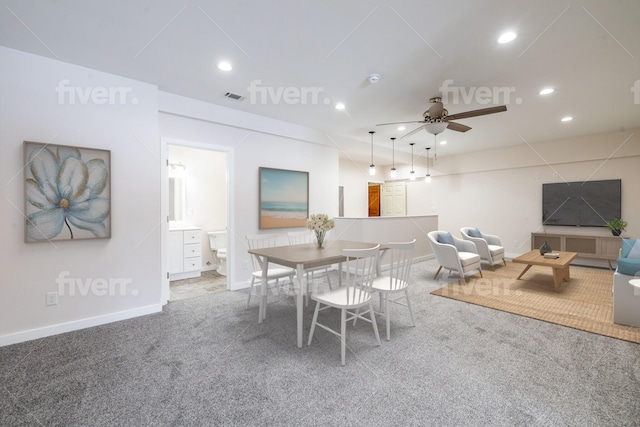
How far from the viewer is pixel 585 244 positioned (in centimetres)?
588

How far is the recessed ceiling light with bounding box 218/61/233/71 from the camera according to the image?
9.55 feet

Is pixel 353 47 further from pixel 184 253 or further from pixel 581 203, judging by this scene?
pixel 581 203

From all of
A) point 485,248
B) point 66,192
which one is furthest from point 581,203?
point 66,192

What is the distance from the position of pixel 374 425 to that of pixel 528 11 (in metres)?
3.06

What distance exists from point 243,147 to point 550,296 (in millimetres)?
4852

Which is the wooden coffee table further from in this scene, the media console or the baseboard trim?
the baseboard trim

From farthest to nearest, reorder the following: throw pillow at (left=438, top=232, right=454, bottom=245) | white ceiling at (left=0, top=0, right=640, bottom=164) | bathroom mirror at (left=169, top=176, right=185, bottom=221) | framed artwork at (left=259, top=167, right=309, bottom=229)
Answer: bathroom mirror at (left=169, top=176, right=185, bottom=221) → throw pillow at (left=438, top=232, right=454, bottom=245) → framed artwork at (left=259, top=167, right=309, bottom=229) → white ceiling at (left=0, top=0, right=640, bottom=164)

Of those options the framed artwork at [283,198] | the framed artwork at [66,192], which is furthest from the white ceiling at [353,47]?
the framed artwork at [283,198]

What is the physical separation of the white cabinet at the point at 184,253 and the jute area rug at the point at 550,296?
13.1ft

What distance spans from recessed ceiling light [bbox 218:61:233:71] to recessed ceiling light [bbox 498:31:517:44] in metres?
2.56

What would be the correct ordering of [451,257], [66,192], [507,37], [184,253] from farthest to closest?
[184,253], [451,257], [66,192], [507,37]

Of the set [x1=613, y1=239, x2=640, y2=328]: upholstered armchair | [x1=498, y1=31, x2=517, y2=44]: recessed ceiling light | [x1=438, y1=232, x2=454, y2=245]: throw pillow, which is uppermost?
[x1=498, y1=31, x2=517, y2=44]: recessed ceiling light

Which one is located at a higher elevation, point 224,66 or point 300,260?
point 224,66

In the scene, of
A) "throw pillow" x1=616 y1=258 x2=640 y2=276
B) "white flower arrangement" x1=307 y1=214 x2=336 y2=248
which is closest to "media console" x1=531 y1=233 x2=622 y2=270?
"throw pillow" x1=616 y1=258 x2=640 y2=276
